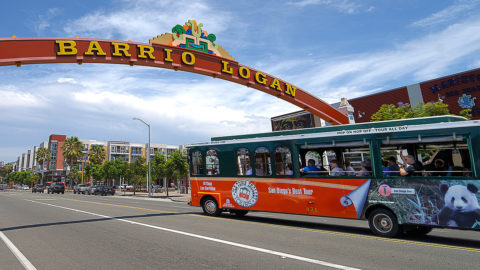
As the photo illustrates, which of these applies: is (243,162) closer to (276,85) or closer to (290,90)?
(276,85)

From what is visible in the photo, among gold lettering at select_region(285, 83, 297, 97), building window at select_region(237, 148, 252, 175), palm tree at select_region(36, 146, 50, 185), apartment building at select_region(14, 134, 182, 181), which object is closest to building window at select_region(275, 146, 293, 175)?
building window at select_region(237, 148, 252, 175)

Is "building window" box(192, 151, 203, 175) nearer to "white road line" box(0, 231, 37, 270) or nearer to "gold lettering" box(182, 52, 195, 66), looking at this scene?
"gold lettering" box(182, 52, 195, 66)

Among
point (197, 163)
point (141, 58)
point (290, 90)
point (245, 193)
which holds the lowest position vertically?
point (245, 193)

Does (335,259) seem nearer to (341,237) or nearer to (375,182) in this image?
(341,237)

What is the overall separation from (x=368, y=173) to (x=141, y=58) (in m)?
10.7

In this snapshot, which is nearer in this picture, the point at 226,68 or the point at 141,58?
the point at 141,58

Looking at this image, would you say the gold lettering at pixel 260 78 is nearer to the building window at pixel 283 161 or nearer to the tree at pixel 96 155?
the building window at pixel 283 161

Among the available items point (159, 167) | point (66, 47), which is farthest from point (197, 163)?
point (159, 167)

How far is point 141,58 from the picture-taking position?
14.1m

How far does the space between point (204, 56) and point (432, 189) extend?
1187cm

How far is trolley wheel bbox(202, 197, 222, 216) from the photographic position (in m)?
12.8

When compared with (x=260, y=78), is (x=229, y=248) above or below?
below

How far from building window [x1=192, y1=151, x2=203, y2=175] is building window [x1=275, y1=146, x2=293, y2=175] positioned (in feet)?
12.3

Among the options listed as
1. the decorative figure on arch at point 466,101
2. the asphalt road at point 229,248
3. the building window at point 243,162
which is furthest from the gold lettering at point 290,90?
the decorative figure on arch at point 466,101
